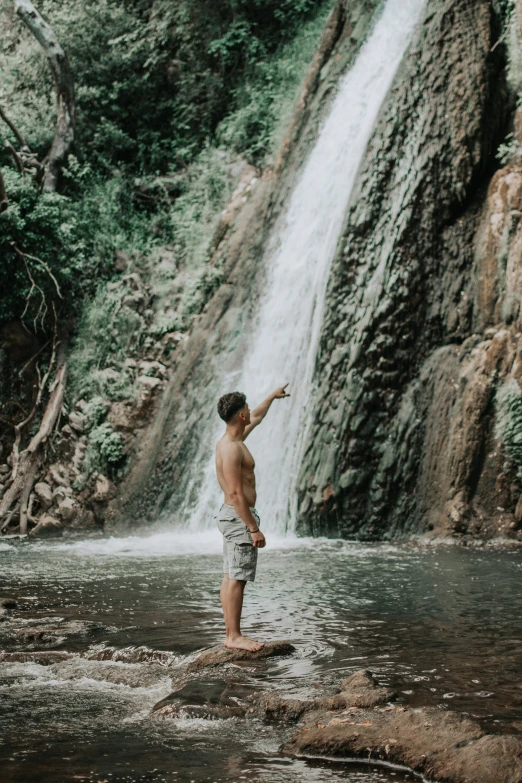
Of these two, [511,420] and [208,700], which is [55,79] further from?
[208,700]

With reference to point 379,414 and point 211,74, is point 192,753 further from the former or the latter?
point 211,74

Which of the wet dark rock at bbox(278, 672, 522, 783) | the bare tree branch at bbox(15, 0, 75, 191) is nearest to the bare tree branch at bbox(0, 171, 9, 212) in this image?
the bare tree branch at bbox(15, 0, 75, 191)

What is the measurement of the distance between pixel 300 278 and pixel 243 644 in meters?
9.08

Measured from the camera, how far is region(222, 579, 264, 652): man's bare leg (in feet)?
15.9

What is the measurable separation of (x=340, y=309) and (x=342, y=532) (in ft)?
9.99

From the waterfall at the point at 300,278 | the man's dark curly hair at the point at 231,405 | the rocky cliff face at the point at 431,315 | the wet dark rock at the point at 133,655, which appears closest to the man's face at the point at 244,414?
the man's dark curly hair at the point at 231,405

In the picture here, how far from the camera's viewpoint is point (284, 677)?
436cm

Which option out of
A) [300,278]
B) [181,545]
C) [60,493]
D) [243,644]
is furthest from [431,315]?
[60,493]

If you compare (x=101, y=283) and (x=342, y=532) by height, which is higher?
(x=101, y=283)

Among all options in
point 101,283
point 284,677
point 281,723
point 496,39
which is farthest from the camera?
point 101,283

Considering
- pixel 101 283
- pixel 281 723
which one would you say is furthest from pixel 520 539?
pixel 101 283

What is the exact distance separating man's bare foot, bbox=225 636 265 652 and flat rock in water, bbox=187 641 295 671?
0.07 ft

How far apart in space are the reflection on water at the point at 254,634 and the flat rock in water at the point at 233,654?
0.37ft

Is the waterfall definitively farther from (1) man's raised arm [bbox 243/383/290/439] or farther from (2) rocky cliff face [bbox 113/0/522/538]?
(1) man's raised arm [bbox 243/383/290/439]
